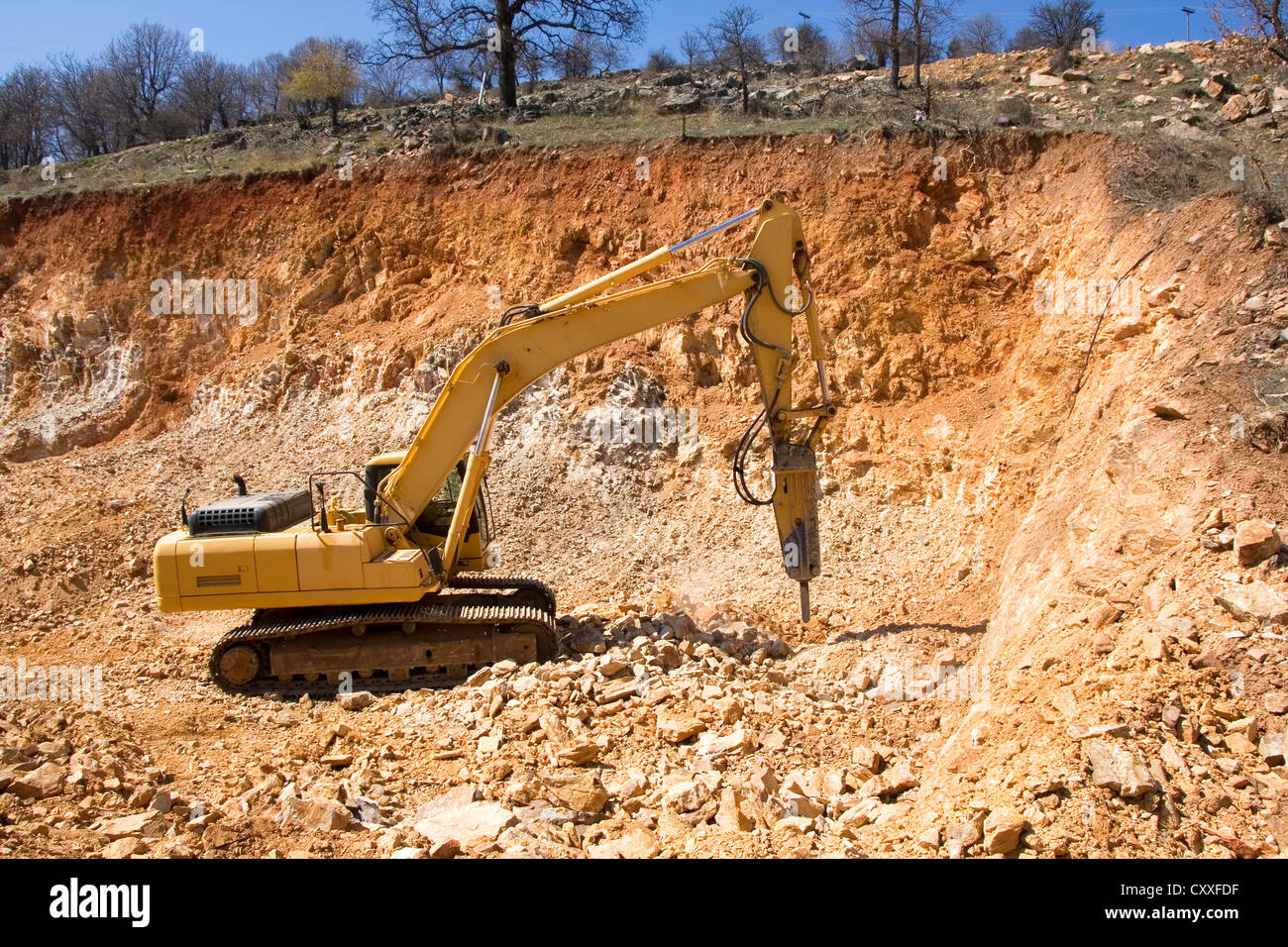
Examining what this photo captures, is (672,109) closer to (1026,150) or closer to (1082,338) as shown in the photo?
(1026,150)

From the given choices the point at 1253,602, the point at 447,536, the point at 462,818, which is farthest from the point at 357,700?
the point at 1253,602

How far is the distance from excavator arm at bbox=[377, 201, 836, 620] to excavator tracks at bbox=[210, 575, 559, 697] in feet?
3.16

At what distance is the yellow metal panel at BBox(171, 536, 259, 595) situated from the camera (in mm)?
8305

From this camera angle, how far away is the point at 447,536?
8.72 meters

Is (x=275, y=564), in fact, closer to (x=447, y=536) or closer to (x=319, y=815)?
(x=447, y=536)

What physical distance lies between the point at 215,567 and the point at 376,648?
160cm

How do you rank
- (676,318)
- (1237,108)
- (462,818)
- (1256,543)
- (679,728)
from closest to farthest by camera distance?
(462,818), (1256,543), (679,728), (676,318), (1237,108)

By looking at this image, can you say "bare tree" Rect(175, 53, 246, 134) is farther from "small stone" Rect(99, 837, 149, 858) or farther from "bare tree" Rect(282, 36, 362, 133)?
"small stone" Rect(99, 837, 149, 858)

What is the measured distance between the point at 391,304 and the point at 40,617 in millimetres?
6920

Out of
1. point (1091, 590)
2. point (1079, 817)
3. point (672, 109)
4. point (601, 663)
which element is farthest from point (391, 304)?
point (1079, 817)

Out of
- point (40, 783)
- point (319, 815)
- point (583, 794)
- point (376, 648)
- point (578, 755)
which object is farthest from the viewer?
point (376, 648)

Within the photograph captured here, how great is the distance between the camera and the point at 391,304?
1527 cm

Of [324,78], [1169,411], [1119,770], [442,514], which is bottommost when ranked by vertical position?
[1119,770]

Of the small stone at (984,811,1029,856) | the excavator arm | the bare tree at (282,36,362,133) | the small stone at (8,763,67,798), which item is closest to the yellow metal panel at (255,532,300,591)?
the excavator arm
